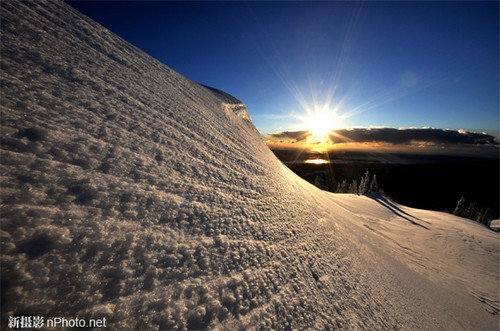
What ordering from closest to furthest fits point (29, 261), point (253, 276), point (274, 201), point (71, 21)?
point (29, 261) → point (253, 276) → point (71, 21) → point (274, 201)

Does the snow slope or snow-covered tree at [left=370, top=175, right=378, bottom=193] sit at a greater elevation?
the snow slope

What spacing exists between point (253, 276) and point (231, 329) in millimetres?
286

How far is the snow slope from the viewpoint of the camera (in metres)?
0.73

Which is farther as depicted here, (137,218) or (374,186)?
(374,186)

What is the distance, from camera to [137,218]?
3.23 feet

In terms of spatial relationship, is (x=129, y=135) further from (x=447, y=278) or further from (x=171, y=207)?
(x=447, y=278)

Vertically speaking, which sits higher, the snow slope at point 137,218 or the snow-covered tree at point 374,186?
the snow slope at point 137,218

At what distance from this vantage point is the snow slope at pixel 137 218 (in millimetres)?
732

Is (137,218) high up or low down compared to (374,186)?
up

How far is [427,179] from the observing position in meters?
78.0

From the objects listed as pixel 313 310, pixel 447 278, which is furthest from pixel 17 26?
pixel 447 278

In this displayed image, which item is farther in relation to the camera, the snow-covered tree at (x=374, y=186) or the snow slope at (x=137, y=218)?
the snow-covered tree at (x=374, y=186)

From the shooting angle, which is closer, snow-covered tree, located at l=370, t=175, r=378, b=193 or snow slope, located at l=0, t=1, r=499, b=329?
snow slope, located at l=0, t=1, r=499, b=329

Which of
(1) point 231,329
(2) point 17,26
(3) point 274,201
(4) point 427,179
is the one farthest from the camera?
(4) point 427,179
